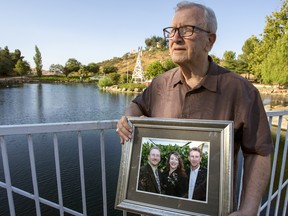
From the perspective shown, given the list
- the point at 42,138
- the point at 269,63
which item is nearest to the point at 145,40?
the point at 269,63

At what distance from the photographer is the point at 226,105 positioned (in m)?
0.98

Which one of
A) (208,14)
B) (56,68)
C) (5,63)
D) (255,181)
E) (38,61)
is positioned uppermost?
(38,61)

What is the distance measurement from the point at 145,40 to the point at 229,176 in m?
92.6

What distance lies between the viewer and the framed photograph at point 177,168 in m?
0.85

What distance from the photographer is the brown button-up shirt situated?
94 centimetres

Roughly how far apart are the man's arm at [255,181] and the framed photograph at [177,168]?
0.53 feet

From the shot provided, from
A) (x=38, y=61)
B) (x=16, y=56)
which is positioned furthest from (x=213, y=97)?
(x=16, y=56)

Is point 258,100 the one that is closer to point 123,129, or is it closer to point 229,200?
point 229,200

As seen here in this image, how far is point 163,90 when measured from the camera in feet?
3.90

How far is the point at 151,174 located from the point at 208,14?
79cm

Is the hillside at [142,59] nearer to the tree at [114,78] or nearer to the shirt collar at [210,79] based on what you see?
the tree at [114,78]

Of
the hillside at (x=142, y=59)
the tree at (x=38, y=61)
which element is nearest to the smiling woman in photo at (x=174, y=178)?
the tree at (x=38, y=61)

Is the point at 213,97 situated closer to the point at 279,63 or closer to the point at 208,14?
the point at 208,14

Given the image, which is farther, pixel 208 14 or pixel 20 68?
pixel 20 68
